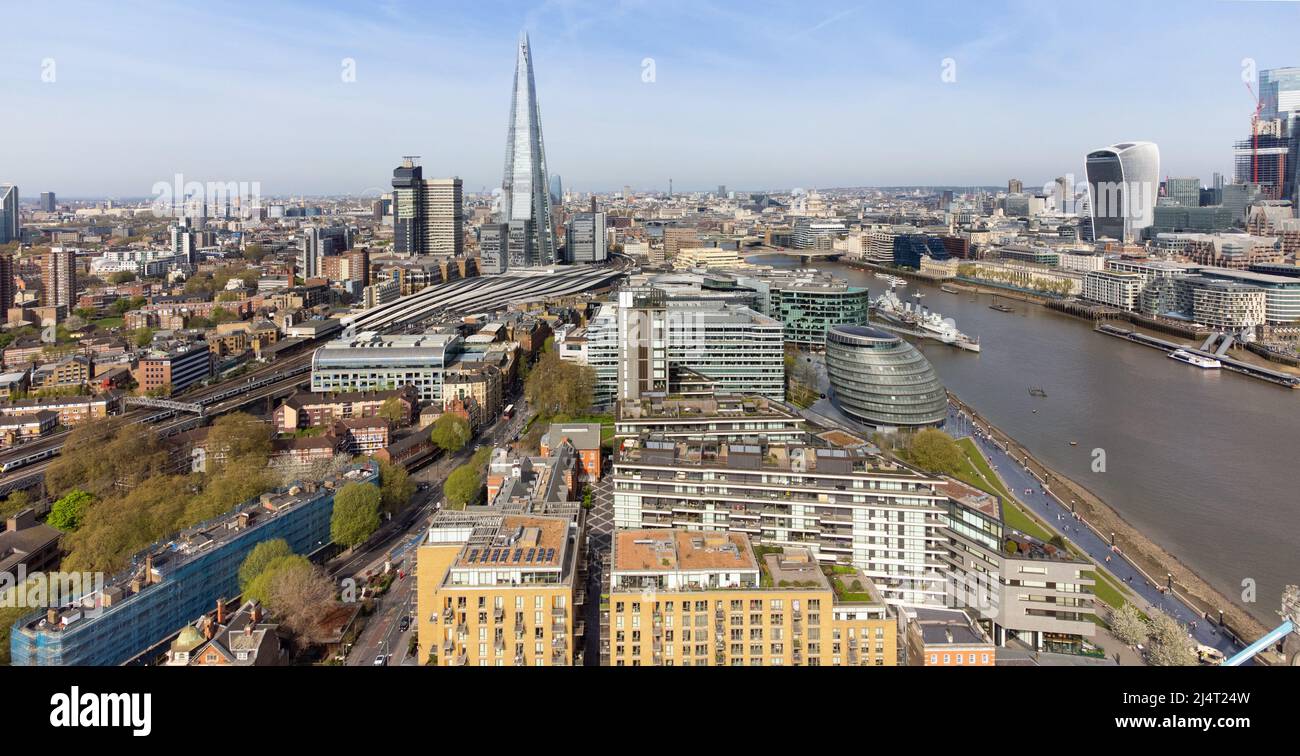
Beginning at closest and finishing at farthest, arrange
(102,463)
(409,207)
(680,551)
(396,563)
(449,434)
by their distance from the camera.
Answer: (680,551) < (396,563) < (102,463) < (449,434) < (409,207)

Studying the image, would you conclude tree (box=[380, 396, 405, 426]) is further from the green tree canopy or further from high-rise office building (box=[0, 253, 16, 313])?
high-rise office building (box=[0, 253, 16, 313])

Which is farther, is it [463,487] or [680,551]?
[463,487]

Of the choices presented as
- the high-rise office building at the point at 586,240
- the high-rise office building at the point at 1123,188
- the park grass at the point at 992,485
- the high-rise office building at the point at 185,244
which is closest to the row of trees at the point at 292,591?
the park grass at the point at 992,485

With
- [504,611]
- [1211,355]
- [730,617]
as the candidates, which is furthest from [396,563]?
[1211,355]

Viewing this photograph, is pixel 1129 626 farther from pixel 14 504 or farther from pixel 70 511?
pixel 14 504

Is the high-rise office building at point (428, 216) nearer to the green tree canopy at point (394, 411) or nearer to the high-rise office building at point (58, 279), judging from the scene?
the high-rise office building at point (58, 279)
